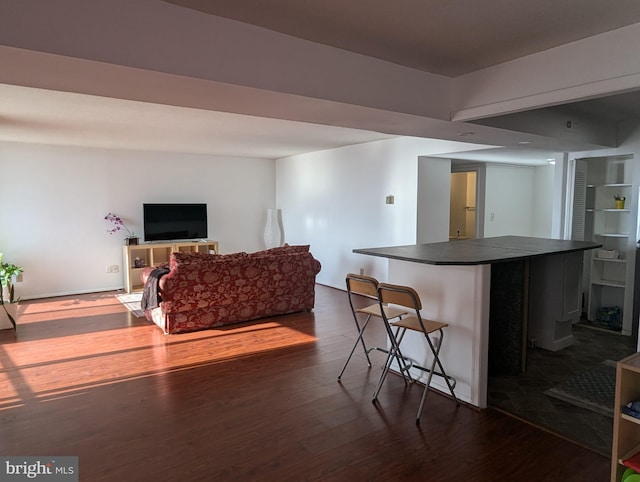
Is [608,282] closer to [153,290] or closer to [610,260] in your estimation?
[610,260]

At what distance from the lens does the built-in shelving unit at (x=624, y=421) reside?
1.78 meters

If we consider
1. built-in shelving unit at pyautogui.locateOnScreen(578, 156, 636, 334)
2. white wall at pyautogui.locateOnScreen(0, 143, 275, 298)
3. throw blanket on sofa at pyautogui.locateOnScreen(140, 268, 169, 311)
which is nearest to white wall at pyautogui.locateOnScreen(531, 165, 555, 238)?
built-in shelving unit at pyautogui.locateOnScreen(578, 156, 636, 334)

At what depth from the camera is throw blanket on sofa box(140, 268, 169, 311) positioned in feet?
14.8

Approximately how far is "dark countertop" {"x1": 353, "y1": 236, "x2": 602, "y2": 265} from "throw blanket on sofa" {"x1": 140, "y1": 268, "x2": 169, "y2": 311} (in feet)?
7.78

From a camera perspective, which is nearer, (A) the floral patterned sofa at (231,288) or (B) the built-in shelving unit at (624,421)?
(B) the built-in shelving unit at (624,421)

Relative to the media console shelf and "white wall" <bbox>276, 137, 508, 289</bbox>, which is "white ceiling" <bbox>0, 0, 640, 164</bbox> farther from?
the media console shelf

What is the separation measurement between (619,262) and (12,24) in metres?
5.75

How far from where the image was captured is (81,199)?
6.61 meters

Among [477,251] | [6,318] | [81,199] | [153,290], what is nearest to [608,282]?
[477,251]

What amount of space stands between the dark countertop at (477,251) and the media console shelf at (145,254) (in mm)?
4497

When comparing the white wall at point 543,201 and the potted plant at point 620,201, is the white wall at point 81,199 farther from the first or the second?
the potted plant at point 620,201

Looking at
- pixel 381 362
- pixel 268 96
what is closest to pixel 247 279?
pixel 381 362

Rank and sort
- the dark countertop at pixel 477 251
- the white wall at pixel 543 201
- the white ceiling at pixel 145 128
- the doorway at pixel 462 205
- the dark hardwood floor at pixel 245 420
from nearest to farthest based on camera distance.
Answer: the dark hardwood floor at pixel 245 420 → the dark countertop at pixel 477 251 → the white ceiling at pixel 145 128 → the white wall at pixel 543 201 → the doorway at pixel 462 205

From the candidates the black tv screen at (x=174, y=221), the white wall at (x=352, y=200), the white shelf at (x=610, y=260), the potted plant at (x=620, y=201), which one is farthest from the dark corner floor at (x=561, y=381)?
the black tv screen at (x=174, y=221)
